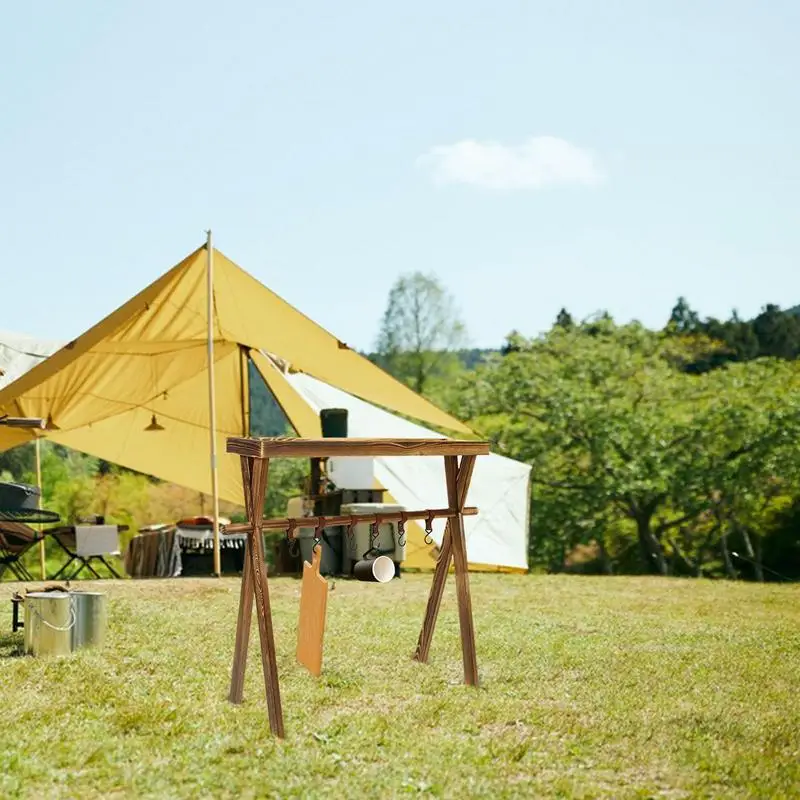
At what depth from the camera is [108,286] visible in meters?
22.5

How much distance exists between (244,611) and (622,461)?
9384 mm

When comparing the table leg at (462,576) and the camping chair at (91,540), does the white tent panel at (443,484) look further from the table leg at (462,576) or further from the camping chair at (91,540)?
the table leg at (462,576)

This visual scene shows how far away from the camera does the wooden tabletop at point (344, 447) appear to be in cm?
359

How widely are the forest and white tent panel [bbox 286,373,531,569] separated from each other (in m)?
0.45

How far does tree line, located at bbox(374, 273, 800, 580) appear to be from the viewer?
1235 centimetres

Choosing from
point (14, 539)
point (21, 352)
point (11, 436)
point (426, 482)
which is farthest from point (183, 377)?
point (14, 539)

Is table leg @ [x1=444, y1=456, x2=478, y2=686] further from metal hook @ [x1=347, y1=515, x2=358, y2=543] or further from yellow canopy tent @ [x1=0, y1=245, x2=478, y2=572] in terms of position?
yellow canopy tent @ [x1=0, y1=245, x2=478, y2=572]

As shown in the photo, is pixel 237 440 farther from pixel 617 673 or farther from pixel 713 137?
pixel 713 137

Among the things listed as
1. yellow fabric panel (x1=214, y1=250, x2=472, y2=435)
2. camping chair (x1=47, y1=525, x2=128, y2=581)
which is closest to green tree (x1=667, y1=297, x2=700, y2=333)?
yellow fabric panel (x1=214, y1=250, x2=472, y2=435)

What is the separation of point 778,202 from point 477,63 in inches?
357

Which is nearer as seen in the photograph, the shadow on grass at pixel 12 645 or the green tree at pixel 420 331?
the shadow on grass at pixel 12 645

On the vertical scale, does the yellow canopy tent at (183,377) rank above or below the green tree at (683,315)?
below

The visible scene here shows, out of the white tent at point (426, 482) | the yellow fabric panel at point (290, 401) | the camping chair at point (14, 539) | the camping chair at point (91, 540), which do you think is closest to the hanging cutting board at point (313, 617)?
the camping chair at point (14, 539)

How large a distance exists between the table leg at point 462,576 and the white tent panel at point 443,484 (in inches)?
204
